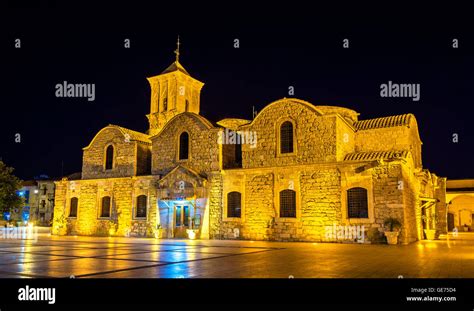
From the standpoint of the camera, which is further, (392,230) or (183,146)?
(183,146)

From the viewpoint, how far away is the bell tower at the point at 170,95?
32.7 m

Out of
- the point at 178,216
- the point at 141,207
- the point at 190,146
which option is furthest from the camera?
the point at 141,207

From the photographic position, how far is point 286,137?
68.5 ft

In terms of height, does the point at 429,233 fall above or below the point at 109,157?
below

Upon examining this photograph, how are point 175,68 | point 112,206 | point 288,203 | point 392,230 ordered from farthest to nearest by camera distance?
point 175,68
point 112,206
point 288,203
point 392,230

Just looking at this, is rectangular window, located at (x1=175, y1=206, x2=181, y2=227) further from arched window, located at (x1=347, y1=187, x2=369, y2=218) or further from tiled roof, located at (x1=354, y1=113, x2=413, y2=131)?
tiled roof, located at (x1=354, y1=113, x2=413, y2=131)

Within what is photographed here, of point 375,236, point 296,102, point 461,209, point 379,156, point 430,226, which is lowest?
point 375,236

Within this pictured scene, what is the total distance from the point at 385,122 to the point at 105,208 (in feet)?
57.7

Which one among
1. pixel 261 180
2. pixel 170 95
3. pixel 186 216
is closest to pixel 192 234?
pixel 186 216

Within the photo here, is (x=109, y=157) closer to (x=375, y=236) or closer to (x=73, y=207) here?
(x=73, y=207)

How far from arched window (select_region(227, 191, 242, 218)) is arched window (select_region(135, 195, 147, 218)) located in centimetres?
587
